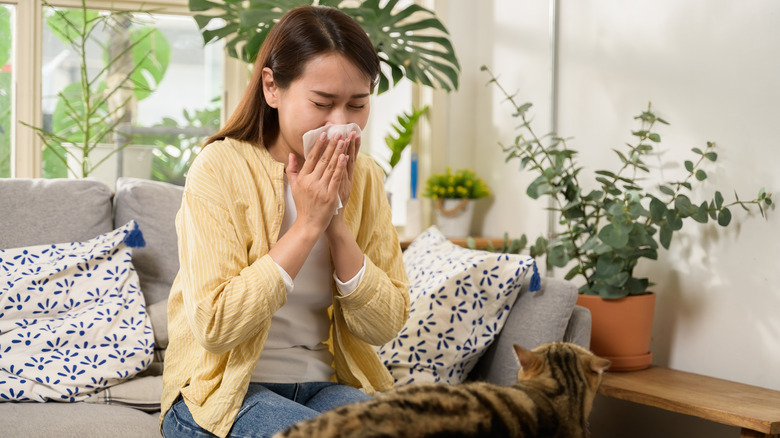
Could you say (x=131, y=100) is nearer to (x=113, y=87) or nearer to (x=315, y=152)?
(x=113, y=87)

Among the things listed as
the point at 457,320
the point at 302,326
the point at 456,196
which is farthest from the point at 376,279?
the point at 456,196

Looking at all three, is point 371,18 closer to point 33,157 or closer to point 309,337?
point 309,337

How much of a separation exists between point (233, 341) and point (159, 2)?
8.18 ft

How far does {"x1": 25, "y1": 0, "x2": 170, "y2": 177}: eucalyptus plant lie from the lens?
3.06 meters

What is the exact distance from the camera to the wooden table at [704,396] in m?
1.44

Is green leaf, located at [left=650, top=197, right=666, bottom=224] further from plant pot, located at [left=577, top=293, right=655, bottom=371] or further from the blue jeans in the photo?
the blue jeans

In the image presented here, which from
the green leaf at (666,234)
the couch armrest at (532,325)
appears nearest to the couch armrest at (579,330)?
the couch armrest at (532,325)

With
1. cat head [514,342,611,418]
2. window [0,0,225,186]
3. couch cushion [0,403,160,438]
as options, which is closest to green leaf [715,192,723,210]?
cat head [514,342,611,418]

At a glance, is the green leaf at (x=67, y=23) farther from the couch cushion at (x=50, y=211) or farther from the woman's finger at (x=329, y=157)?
the woman's finger at (x=329, y=157)

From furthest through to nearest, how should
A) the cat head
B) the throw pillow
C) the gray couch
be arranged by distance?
the throw pillow, the gray couch, the cat head

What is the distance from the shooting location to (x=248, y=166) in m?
1.32

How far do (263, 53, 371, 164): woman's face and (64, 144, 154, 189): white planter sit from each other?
6.86 ft

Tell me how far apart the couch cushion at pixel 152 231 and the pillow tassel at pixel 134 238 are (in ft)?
0.23

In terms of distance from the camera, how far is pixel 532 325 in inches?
71.0
